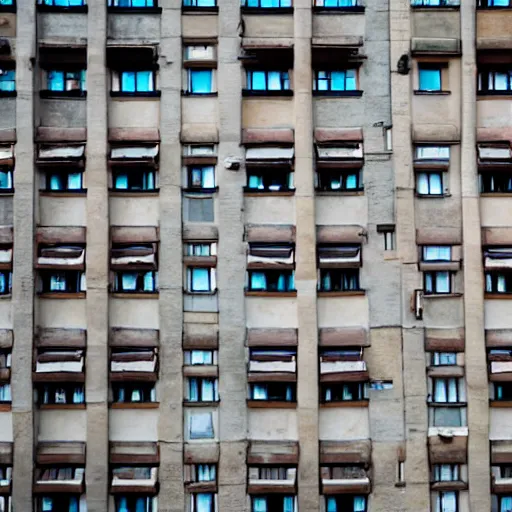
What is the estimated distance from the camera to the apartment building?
1689 cm

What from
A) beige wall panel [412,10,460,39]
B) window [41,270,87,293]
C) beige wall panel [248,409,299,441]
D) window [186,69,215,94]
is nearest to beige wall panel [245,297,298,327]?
beige wall panel [248,409,299,441]

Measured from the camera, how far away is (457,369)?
56.0ft

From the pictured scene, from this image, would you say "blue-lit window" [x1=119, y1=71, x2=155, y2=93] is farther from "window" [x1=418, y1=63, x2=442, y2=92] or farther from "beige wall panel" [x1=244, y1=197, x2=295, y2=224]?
"window" [x1=418, y1=63, x2=442, y2=92]

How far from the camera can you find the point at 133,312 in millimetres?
17234

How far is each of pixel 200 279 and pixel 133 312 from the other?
1585 millimetres

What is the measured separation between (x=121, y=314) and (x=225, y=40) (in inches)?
247

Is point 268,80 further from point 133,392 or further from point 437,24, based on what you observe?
point 133,392

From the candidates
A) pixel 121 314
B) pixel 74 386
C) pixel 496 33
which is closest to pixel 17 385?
pixel 74 386

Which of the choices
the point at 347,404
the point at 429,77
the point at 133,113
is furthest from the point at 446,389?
the point at 133,113

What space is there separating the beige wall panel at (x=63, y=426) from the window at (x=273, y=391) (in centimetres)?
360

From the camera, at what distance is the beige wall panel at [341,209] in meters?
17.4

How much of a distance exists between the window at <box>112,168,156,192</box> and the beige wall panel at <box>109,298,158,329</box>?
246 centimetres

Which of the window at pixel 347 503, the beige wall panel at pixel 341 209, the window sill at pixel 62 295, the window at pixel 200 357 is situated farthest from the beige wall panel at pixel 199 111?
the window at pixel 347 503

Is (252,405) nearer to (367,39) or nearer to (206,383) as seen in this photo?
(206,383)
